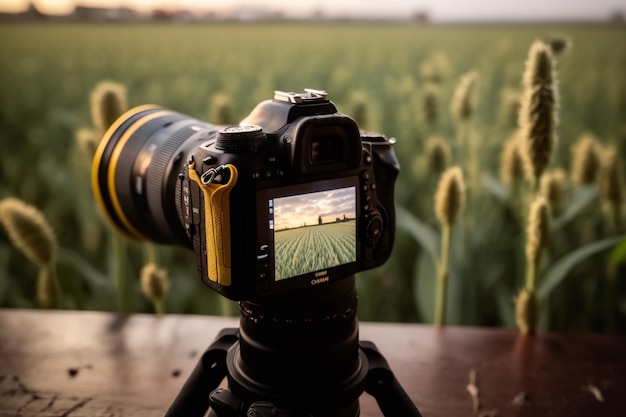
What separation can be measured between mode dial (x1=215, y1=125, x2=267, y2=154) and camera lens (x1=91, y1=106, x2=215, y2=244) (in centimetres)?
14

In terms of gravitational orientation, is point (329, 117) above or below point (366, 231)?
above

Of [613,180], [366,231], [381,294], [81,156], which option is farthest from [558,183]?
[81,156]

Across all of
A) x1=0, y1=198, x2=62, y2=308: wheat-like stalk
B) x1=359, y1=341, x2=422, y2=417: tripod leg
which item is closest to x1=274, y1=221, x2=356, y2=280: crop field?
x1=359, y1=341, x2=422, y2=417: tripod leg

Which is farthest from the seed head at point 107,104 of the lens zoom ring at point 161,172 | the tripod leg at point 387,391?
the tripod leg at point 387,391

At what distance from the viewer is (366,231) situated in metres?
0.59

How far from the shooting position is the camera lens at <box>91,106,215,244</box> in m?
0.67

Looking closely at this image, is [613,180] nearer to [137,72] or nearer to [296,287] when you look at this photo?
[296,287]

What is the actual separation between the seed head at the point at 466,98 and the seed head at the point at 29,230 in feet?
2.06

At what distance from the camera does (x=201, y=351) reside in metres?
0.83

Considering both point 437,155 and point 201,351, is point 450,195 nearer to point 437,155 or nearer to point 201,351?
point 437,155

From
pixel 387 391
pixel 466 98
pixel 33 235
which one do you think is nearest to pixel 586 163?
pixel 466 98

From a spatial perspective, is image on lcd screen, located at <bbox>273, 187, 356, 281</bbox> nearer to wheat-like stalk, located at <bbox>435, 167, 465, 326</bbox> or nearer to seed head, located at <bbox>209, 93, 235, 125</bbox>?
wheat-like stalk, located at <bbox>435, 167, 465, 326</bbox>

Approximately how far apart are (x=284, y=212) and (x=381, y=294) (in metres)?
0.92

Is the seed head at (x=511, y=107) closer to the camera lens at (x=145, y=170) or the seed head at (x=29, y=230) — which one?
the camera lens at (x=145, y=170)
